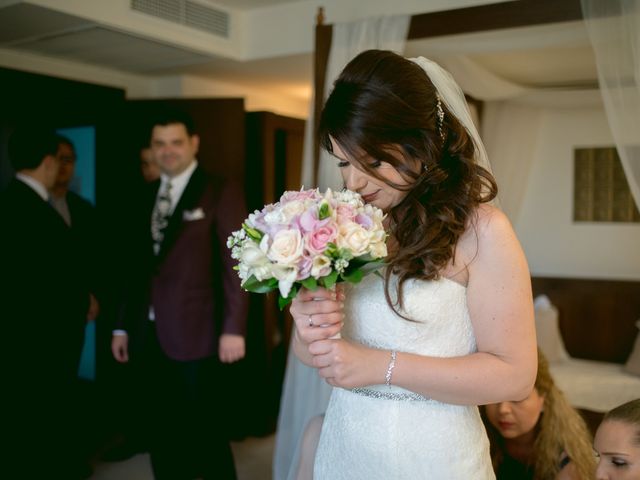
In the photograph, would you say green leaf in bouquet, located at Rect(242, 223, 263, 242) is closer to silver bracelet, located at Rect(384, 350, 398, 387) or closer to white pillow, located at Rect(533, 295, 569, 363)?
silver bracelet, located at Rect(384, 350, 398, 387)

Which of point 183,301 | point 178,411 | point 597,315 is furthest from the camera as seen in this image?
point 597,315

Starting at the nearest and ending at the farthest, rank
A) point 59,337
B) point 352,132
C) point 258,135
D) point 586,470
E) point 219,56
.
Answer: point 352,132 < point 586,470 < point 59,337 < point 219,56 < point 258,135

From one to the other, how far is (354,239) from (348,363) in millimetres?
275

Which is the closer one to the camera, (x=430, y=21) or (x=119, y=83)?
(x=430, y=21)

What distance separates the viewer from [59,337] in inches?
131

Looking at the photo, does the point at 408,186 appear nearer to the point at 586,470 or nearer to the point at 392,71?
the point at 392,71

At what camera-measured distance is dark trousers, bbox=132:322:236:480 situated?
302 cm

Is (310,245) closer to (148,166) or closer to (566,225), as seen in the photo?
(148,166)

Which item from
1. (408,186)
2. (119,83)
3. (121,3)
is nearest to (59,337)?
(121,3)

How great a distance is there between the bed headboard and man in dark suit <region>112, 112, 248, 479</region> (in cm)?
308

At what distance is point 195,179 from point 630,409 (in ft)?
7.16

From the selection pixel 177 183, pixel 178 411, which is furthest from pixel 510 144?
pixel 178 411

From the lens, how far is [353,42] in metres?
3.26

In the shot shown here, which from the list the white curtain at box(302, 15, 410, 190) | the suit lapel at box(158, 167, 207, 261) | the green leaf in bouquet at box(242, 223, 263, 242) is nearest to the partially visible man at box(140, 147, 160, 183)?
the suit lapel at box(158, 167, 207, 261)
